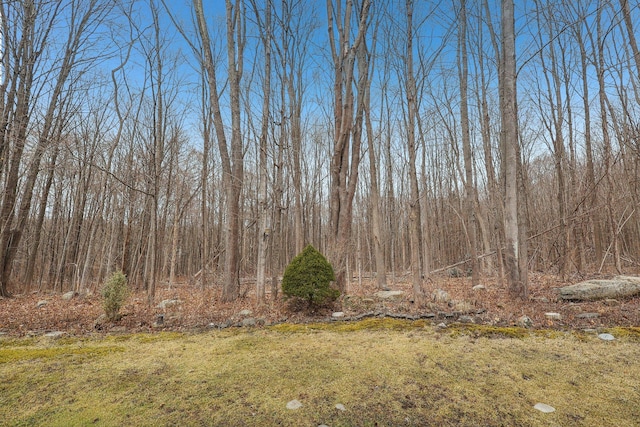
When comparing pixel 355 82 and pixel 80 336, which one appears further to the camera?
pixel 355 82

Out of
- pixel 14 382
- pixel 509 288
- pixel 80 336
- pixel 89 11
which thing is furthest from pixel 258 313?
pixel 89 11

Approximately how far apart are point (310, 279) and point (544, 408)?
11.9ft

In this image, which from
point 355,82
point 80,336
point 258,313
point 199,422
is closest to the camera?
point 199,422

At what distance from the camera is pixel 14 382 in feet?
7.63

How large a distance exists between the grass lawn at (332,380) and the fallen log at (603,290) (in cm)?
229

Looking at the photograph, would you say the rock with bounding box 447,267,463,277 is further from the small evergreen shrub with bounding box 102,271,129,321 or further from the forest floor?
the small evergreen shrub with bounding box 102,271,129,321

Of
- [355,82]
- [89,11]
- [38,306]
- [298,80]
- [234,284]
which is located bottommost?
[38,306]

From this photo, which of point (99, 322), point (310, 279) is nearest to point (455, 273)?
point (310, 279)

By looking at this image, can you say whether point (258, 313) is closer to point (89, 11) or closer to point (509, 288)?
point (509, 288)

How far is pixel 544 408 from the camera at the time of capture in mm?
1864

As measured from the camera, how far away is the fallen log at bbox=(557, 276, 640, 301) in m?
5.29

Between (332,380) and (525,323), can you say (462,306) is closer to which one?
(525,323)

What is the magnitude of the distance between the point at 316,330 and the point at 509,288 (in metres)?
4.25

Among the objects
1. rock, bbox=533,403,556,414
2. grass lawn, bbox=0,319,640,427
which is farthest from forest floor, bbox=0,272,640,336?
rock, bbox=533,403,556,414
